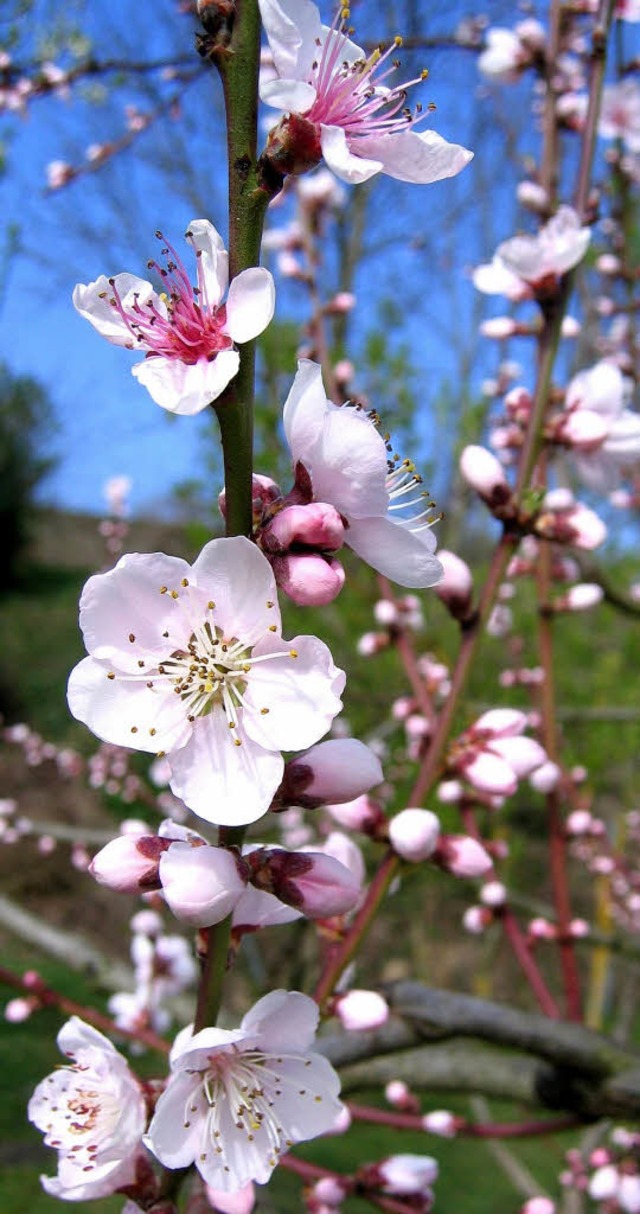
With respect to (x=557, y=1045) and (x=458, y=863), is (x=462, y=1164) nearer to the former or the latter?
(x=557, y=1045)

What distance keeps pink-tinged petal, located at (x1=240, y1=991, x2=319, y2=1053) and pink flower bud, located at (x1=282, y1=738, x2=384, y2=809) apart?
18 cm

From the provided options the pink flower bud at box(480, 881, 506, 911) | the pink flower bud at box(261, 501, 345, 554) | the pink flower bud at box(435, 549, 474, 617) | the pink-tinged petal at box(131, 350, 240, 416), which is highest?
the pink-tinged petal at box(131, 350, 240, 416)

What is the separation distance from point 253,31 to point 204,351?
0.24m

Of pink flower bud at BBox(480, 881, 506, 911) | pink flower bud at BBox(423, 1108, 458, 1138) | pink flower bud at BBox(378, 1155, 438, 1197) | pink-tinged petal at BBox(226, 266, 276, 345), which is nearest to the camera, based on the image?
pink-tinged petal at BBox(226, 266, 276, 345)

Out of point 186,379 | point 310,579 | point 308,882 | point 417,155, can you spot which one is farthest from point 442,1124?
point 417,155

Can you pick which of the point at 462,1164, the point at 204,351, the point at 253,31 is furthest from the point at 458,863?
the point at 462,1164

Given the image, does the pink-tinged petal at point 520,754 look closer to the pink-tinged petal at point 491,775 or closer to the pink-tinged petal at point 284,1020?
the pink-tinged petal at point 491,775

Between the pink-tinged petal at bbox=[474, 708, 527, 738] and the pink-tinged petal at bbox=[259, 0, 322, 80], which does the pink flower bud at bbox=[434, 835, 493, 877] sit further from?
the pink-tinged petal at bbox=[259, 0, 322, 80]

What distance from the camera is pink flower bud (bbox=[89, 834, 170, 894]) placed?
77 cm

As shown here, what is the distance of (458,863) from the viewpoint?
1.07 metres

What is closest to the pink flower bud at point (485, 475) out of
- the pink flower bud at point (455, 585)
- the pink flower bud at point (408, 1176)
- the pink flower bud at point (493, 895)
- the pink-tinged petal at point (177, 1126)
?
the pink flower bud at point (455, 585)

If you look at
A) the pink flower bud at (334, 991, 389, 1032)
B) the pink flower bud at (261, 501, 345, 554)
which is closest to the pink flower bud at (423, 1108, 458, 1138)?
the pink flower bud at (334, 991, 389, 1032)

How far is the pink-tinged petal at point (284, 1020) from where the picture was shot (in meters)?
0.79

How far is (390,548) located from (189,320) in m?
0.27
